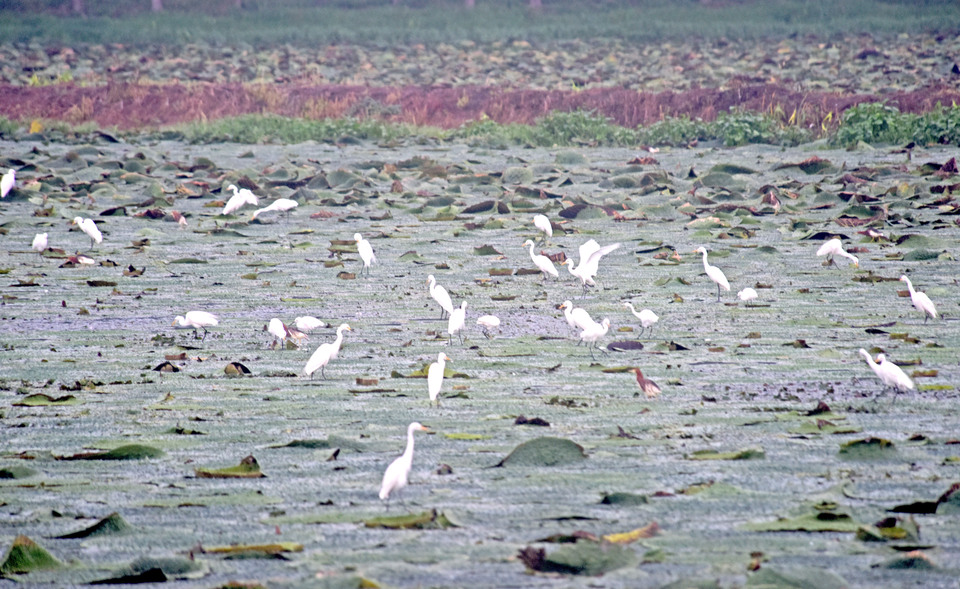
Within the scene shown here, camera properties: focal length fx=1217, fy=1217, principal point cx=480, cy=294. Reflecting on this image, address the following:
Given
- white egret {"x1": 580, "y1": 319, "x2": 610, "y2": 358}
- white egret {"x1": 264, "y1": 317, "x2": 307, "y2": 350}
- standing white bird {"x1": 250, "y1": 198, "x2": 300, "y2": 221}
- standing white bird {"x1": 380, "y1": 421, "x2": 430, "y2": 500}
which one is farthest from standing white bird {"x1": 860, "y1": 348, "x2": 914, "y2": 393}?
standing white bird {"x1": 250, "y1": 198, "x2": 300, "y2": 221}

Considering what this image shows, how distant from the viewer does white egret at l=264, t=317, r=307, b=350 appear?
6852 mm

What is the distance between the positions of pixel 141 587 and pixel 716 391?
310 centimetres

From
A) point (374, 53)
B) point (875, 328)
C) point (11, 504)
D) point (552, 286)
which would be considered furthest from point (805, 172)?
point (374, 53)

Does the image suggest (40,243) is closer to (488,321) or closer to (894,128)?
(488,321)

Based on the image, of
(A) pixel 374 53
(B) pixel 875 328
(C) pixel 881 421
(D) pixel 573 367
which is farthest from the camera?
(A) pixel 374 53

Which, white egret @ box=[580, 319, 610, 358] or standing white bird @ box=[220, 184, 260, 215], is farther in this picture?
standing white bird @ box=[220, 184, 260, 215]

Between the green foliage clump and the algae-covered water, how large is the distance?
5.06 m

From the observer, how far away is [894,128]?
18.1 m

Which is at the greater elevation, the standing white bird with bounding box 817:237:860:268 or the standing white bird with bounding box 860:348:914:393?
the standing white bird with bounding box 860:348:914:393

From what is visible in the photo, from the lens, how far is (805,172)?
50.0 ft

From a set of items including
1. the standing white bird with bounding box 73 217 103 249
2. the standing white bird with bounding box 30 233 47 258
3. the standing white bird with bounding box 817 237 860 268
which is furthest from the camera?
the standing white bird with bounding box 73 217 103 249

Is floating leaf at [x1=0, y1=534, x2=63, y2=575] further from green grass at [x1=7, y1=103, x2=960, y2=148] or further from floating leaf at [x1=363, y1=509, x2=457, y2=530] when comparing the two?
green grass at [x1=7, y1=103, x2=960, y2=148]

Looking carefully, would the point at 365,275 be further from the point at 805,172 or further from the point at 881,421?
the point at 805,172

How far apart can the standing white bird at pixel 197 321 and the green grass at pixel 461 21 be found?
29.3 m
